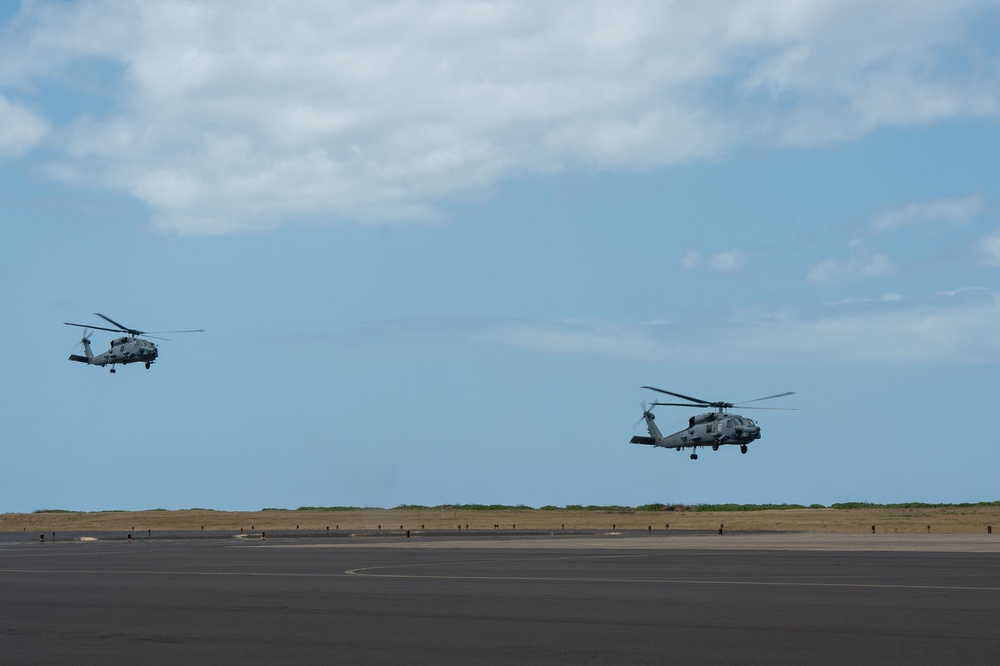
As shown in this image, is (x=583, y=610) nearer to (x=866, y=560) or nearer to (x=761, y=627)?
(x=761, y=627)

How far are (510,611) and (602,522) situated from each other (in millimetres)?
97984

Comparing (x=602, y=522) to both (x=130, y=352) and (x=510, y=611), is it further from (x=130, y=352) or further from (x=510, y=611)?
(x=510, y=611)

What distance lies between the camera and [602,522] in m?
120

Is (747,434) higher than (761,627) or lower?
higher

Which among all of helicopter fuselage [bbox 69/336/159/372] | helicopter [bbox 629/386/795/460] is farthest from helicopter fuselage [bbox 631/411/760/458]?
helicopter fuselage [bbox 69/336/159/372]

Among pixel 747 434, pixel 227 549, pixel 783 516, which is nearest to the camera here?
pixel 227 549

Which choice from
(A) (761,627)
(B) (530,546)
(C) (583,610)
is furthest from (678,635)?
(B) (530,546)

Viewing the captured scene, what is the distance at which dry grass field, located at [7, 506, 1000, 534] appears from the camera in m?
101

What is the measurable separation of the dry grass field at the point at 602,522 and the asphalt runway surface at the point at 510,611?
2223 inches

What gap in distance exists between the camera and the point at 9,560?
4675 cm

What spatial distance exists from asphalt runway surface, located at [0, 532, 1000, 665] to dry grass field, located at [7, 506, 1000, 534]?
56.5 metres

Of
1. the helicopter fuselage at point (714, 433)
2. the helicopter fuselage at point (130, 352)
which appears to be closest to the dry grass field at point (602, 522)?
the helicopter fuselage at point (714, 433)

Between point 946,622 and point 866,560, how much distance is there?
22.3m

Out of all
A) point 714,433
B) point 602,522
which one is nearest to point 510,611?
point 714,433
